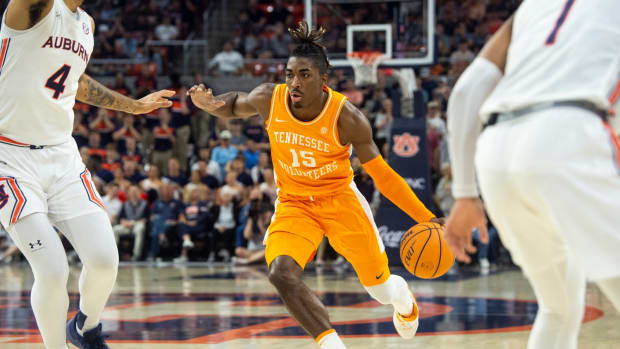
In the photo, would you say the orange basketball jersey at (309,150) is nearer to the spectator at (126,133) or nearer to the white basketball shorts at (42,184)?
the white basketball shorts at (42,184)

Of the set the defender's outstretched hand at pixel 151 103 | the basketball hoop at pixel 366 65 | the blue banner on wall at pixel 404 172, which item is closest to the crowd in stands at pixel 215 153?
the blue banner on wall at pixel 404 172

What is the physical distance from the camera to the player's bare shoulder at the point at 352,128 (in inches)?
224

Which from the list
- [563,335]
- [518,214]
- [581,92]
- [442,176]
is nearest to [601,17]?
[581,92]

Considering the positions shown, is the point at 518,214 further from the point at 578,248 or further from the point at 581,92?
the point at 581,92

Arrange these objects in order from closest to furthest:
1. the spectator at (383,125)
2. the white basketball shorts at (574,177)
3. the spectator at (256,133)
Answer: the white basketball shorts at (574,177) → the spectator at (383,125) → the spectator at (256,133)

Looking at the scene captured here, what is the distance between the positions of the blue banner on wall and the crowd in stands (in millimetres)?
394

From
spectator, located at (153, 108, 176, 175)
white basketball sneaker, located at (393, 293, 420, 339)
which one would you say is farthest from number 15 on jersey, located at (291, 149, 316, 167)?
spectator, located at (153, 108, 176, 175)

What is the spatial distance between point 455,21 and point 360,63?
650 centimetres

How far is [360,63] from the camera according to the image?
1248 cm

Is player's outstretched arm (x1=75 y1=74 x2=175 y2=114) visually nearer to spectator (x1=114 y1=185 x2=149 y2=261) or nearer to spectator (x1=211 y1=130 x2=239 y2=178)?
spectator (x1=114 y1=185 x2=149 y2=261)

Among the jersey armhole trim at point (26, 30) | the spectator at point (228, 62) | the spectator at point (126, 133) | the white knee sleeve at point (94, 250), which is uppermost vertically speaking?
the jersey armhole trim at point (26, 30)

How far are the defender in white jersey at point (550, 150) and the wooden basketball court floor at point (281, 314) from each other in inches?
124

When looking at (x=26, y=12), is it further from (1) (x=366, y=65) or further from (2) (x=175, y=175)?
(2) (x=175, y=175)

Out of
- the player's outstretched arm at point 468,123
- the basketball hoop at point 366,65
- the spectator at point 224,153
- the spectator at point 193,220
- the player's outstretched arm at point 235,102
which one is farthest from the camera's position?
the spectator at point 224,153
